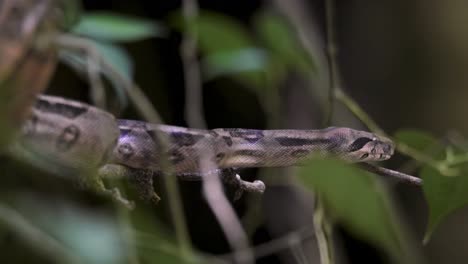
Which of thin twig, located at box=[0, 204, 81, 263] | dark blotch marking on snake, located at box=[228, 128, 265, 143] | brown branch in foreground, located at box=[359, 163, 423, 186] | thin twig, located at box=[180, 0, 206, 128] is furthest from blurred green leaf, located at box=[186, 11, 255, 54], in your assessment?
thin twig, located at box=[0, 204, 81, 263]

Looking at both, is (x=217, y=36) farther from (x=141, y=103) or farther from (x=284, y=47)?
(x=141, y=103)

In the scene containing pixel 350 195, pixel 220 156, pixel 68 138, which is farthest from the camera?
pixel 220 156

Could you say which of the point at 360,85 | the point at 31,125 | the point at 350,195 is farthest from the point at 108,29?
the point at 360,85

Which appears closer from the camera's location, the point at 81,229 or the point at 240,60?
the point at 81,229

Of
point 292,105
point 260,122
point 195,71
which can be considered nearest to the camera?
point 195,71

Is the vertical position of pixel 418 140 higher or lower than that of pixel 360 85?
higher

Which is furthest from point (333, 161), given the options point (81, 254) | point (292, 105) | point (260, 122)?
point (292, 105)

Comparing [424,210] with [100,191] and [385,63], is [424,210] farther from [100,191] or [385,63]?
[100,191]
